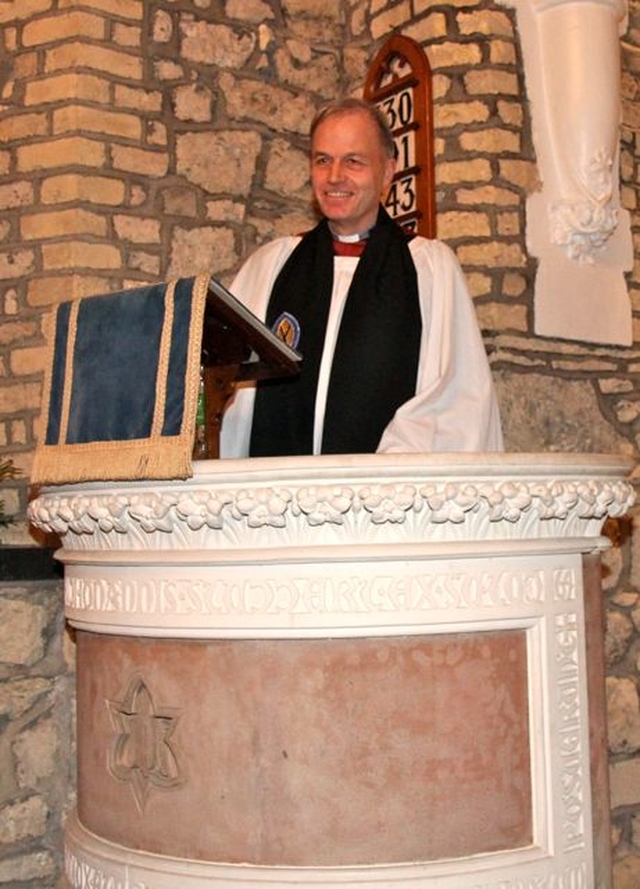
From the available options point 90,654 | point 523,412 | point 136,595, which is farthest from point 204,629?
point 523,412

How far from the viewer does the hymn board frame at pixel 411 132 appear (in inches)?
181

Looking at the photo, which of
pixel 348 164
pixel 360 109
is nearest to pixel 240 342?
pixel 348 164

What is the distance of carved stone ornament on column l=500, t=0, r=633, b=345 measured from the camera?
4594mm

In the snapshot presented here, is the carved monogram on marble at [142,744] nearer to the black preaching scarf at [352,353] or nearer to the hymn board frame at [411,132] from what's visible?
the black preaching scarf at [352,353]

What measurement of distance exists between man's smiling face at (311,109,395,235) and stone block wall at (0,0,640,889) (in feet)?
3.53

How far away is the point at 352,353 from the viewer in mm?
3400

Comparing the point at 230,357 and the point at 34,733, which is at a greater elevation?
the point at 230,357

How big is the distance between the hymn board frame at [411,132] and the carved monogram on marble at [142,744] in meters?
2.45

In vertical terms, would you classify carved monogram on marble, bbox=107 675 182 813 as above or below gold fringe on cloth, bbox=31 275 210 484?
below

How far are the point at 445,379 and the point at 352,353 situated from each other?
0.27 metres

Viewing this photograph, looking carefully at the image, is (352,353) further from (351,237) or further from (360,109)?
(360,109)

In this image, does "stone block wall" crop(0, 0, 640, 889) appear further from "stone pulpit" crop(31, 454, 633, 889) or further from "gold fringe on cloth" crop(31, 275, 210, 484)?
"stone pulpit" crop(31, 454, 633, 889)

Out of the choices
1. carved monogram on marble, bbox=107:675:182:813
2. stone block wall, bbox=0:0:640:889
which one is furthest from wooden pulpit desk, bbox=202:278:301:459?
stone block wall, bbox=0:0:640:889

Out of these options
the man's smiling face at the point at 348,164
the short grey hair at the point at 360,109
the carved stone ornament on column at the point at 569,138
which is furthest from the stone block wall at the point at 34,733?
the carved stone ornament on column at the point at 569,138
